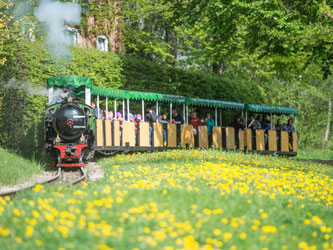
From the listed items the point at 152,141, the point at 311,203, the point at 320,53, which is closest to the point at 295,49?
the point at 320,53

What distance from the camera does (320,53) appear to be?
16.8 meters

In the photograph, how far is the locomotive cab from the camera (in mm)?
14547

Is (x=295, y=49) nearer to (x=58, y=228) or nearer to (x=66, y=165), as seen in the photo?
(x=66, y=165)

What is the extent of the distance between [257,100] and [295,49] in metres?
12.8

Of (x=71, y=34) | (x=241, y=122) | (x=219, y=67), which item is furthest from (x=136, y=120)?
(x=219, y=67)

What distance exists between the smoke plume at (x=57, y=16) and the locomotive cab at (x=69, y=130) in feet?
21.2

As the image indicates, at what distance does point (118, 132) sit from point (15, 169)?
5.75 meters

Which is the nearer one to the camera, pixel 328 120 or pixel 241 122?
pixel 241 122

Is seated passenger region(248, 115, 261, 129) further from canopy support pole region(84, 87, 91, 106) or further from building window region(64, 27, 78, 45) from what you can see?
building window region(64, 27, 78, 45)

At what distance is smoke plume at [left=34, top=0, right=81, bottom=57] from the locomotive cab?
254 inches

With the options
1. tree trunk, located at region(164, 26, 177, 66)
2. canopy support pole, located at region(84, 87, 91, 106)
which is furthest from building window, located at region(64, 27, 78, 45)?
canopy support pole, located at region(84, 87, 91, 106)

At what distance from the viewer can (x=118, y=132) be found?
17719 mm

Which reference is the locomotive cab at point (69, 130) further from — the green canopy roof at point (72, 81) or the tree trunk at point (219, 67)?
the tree trunk at point (219, 67)

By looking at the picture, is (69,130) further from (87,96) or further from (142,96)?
(142,96)
